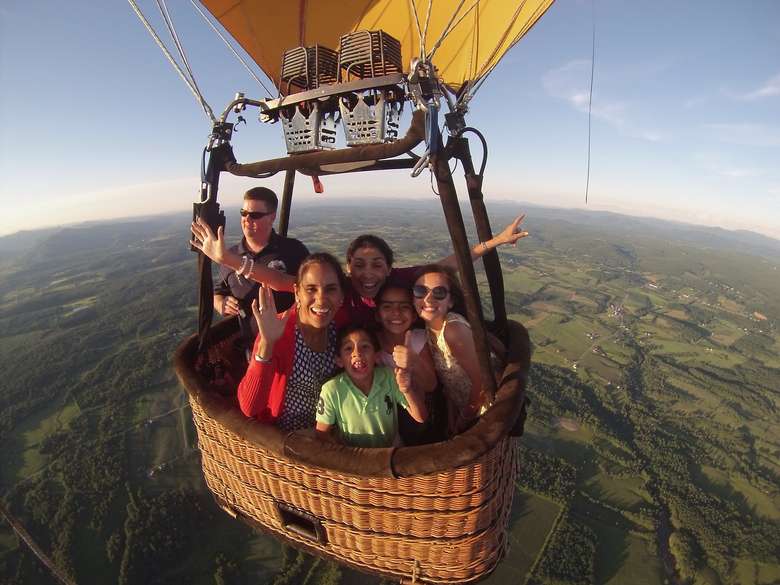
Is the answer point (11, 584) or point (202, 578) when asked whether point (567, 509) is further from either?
point (11, 584)

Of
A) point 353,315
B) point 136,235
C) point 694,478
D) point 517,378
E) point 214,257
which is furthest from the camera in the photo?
point 136,235

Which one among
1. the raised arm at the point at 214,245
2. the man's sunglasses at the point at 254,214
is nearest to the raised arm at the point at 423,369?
the raised arm at the point at 214,245

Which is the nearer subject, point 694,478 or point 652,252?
point 694,478

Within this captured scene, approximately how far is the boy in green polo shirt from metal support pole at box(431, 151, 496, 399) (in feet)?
1.08

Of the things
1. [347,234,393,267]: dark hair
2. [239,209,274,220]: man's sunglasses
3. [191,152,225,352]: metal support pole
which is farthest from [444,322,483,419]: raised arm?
[239,209,274,220]: man's sunglasses

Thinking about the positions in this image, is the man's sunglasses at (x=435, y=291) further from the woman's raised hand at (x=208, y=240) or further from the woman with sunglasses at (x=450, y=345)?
the woman's raised hand at (x=208, y=240)

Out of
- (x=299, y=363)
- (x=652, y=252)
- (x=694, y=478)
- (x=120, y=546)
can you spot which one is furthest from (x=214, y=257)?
(x=652, y=252)

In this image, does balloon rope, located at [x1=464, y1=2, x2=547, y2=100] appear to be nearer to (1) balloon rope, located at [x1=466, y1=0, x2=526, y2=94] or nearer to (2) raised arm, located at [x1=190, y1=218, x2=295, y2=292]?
(1) balloon rope, located at [x1=466, y1=0, x2=526, y2=94]

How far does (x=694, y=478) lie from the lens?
132 ft

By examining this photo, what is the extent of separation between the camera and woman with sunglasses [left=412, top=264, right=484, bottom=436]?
2.03 m

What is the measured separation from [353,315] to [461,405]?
0.75 m

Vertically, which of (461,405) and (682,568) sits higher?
(461,405)

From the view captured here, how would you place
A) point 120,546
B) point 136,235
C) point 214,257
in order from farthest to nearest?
point 136,235 < point 120,546 < point 214,257

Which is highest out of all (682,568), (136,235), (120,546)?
(136,235)
